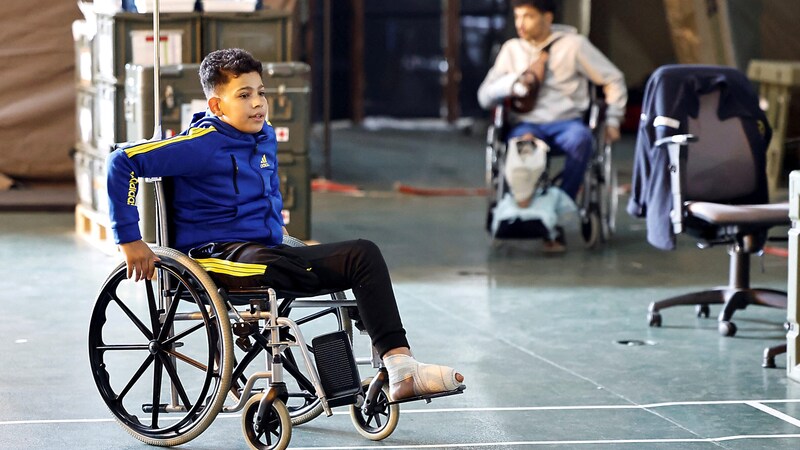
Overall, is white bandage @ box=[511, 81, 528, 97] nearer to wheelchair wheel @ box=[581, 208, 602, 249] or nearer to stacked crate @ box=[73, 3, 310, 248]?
wheelchair wheel @ box=[581, 208, 602, 249]

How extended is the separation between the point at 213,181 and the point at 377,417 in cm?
86

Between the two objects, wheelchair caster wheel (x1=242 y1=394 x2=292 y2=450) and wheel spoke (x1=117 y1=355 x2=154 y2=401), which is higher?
wheel spoke (x1=117 y1=355 x2=154 y2=401)

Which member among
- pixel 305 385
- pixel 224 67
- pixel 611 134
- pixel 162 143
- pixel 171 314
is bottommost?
pixel 305 385

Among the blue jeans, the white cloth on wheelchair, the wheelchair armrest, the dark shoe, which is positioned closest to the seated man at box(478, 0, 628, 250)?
the blue jeans

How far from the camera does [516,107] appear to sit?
802 cm

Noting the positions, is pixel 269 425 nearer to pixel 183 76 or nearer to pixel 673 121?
pixel 673 121

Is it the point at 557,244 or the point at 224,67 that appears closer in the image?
the point at 224,67

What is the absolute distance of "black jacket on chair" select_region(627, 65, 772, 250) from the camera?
621 cm

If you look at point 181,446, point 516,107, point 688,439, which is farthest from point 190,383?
point 516,107

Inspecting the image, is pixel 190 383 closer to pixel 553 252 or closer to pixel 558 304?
pixel 558 304

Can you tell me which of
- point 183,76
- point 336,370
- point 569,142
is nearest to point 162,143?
point 336,370

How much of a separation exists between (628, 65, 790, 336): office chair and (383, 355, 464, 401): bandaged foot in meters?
2.27

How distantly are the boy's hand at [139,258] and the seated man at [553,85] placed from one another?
418cm

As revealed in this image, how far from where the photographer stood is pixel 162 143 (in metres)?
4.10
